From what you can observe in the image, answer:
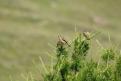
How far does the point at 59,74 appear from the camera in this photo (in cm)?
1356

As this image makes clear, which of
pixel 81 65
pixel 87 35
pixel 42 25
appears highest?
pixel 42 25

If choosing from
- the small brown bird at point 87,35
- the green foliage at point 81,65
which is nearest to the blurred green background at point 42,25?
the green foliage at point 81,65

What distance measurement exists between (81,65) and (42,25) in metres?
32.1

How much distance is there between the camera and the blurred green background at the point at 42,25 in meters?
39.4

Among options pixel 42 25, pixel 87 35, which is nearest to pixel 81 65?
pixel 87 35

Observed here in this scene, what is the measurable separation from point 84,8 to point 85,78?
1504 inches

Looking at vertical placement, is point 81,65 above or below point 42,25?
below

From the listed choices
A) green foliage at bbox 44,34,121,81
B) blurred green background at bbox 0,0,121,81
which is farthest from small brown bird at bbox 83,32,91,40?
blurred green background at bbox 0,0,121,81

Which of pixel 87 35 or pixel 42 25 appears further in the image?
pixel 42 25

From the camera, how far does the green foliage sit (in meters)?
13.1

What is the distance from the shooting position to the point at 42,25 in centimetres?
4559

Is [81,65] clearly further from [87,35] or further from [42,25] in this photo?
[42,25]

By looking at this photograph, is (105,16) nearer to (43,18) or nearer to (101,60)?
(43,18)

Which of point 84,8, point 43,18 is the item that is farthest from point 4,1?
point 84,8
